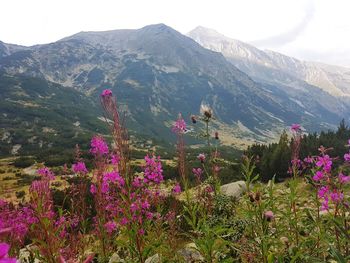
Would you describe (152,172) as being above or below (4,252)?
below

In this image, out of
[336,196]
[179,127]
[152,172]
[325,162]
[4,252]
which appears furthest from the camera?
[152,172]

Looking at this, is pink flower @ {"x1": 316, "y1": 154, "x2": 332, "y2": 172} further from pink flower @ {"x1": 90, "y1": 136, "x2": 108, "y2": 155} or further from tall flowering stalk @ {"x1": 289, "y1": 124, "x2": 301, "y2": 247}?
pink flower @ {"x1": 90, "y1": 136, "x2": 108, "y2": 155}

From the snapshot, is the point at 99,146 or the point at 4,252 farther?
the point at 99,146

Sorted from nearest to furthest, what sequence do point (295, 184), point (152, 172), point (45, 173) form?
1. point (45, 173)
2. point (295, 184)
3. point (152, 172)

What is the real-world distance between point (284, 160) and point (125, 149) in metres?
15.3

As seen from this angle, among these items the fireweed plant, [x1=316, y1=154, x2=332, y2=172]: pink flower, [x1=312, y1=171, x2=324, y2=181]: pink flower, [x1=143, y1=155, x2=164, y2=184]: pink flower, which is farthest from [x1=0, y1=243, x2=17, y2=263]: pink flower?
[x1=143, y1=155, x2=164, y2=184]: pink flower

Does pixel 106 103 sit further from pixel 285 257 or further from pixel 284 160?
pixel 284 160

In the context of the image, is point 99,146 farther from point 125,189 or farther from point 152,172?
point 152,172

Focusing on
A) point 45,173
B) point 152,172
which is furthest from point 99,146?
point 45,173

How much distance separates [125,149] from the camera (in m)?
3.51

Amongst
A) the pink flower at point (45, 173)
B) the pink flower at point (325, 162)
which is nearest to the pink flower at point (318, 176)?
the pink flower at point (325, 162)

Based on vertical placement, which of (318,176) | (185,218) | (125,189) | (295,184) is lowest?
(185,218)

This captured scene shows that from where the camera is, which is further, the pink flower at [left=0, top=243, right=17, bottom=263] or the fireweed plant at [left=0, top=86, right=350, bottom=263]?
the fireweed plant at [left=0, top=86, right=350, bottom=263]

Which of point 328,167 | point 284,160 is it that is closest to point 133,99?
point 284,160
